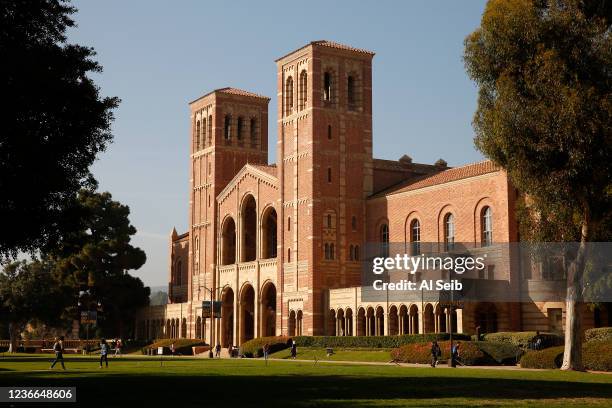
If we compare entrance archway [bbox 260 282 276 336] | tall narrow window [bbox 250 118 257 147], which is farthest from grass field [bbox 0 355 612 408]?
tall narrow window [bbox 250 118 257 147]

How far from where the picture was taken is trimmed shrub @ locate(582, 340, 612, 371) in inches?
1543

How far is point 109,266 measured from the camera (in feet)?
311

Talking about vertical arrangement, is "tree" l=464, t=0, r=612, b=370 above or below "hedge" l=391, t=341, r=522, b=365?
above

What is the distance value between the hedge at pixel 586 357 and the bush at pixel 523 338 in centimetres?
827

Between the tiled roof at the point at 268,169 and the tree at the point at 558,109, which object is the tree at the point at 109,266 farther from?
the tree at the point at 558,109

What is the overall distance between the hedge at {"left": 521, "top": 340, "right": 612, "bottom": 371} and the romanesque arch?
154 feet

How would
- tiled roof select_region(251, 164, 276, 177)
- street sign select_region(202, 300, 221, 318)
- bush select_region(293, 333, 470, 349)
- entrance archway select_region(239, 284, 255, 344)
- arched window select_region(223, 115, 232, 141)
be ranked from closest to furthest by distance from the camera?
bush select_region(293, 333, 470, 349)
street sign select_region(202, 300, 221, 318)
tiled roof select_region(251, 164, 276, 177)
entrance archway select_region(239, 284, 255, 344)
arched window select_region(223, 115, 232, 141)

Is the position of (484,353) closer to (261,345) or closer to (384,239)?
(384,239)

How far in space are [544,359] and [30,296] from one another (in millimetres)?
66918

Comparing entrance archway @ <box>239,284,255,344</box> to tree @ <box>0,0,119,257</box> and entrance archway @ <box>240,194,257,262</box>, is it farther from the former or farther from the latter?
tree @ <box>0,0,119,257</box>

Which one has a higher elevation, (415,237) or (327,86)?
(327,86)

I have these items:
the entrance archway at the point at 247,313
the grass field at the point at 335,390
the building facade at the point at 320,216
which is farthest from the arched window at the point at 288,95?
the grass field at the point at 335,390

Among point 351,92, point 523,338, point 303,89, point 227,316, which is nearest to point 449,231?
point 523,338

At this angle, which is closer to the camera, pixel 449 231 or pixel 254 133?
pixel 449 231
